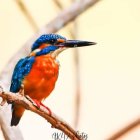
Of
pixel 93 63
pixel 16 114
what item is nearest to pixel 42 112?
pixel 16 114

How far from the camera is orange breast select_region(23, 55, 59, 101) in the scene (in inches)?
24.7

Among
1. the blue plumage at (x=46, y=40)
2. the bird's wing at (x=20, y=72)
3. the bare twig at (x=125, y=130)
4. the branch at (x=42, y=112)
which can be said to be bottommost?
the bare twig at (x=125, y=130)

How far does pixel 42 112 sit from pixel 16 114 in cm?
4

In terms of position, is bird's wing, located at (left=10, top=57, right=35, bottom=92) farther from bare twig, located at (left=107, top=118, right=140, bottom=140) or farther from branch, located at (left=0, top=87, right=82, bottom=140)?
bare twig, located at (left=107, top=118, right=140, bottom=140)

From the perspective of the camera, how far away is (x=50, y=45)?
65 centimetres

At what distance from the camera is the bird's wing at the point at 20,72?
0.64m

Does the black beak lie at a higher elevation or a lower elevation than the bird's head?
lower

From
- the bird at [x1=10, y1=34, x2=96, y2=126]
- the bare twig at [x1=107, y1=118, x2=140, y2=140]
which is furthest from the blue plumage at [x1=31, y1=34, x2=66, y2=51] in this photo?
the bare twig at [x1=107, y1=118, x2=140, y2=140]

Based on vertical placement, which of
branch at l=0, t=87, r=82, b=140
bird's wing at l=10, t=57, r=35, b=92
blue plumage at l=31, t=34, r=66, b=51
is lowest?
branch at l=0, t=87, r=82, b=140

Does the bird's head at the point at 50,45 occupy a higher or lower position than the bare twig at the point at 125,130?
higher

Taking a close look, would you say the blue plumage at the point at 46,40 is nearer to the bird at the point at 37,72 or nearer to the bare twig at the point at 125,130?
the bird at the point at 37,72

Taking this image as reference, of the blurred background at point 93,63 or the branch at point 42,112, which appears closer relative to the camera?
the branch at point 42,112

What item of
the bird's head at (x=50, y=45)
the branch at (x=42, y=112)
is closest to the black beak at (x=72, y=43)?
the bird's head at (x=50, y=45)

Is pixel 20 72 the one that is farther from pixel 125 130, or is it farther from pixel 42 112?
pixel 125 130
